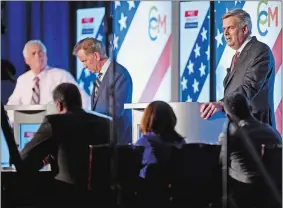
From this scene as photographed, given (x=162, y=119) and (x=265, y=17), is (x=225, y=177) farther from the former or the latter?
(x=265, y=17)

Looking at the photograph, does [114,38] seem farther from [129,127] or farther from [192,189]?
[192,189]

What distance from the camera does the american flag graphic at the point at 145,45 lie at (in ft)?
10.8

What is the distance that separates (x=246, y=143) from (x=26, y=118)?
4.86 ft

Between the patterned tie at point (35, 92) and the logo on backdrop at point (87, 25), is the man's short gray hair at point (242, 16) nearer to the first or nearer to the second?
the logo on backdrop at point (87, 25)

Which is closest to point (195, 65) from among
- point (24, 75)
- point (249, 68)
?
point (249, 68)

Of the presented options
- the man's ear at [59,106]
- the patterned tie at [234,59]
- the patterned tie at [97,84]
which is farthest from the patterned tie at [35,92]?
the patterned tie at [234,59]

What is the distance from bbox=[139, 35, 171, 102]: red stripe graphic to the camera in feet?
10.8

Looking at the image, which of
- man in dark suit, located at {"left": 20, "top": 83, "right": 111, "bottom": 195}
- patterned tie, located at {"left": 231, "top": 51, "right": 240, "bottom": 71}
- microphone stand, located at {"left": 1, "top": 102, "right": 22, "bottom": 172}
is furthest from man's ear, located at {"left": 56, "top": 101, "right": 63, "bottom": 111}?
patterned tie, located at {"left": 231, "top": 51, "right": 240, "bottom": 71}

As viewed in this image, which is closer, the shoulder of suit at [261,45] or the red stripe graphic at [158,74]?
the red stripe graphic at [158,74]

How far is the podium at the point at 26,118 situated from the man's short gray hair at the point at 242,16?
1.36m

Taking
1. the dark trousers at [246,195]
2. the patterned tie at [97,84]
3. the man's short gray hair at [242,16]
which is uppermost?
the man's short gray hair at [242,16]

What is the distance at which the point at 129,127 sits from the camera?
329 cm

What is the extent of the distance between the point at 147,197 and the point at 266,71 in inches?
46.1

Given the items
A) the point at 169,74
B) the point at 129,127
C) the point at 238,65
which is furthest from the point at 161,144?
the point at 238,65
